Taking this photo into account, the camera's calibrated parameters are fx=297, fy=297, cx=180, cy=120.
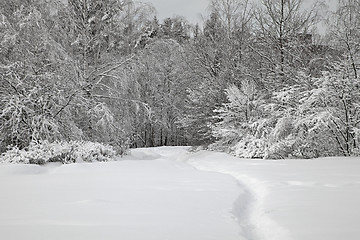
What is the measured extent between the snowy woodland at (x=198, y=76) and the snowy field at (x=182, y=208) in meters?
3.53

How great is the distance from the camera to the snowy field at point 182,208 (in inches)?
90.3

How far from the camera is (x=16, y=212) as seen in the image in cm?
277

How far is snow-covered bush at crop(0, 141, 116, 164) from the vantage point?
727 centimetres

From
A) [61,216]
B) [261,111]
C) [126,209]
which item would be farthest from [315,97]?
[61,216]

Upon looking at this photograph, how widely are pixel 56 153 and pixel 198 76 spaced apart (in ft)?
34.1

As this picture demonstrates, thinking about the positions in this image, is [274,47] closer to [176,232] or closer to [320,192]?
[320,192]

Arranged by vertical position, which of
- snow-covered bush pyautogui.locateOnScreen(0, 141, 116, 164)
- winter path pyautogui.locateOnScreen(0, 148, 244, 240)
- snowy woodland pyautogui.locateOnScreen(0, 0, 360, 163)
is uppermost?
snowy woodland pyautogui.locateOnScreen(0, 0, 360, 163)

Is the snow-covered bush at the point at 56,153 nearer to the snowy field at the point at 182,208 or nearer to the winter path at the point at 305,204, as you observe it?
the snowy field at the point at 182,208

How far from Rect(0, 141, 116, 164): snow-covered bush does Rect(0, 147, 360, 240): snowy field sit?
2.67 metres

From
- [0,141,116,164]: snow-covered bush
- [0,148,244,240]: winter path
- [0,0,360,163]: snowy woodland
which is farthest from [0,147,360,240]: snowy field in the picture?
[0,0,360,163]: snowy woodland

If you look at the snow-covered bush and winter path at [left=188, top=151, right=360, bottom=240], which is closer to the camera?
winter path at [left=188, top=151, right=360, bottom=240]

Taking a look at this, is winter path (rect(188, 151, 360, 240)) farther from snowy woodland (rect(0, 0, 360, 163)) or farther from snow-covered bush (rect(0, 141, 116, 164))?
snow-covered bush (rect(0, 141, 116, 164))

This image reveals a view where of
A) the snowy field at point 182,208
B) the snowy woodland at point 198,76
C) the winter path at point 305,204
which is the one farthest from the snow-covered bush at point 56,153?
the winter path at point 305,204

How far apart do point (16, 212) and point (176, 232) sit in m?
1.57
